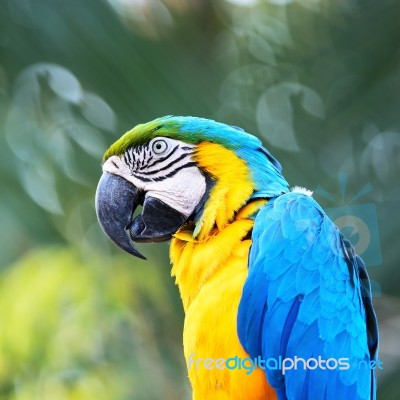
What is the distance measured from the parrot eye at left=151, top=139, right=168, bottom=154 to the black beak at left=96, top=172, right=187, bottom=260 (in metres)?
0.11

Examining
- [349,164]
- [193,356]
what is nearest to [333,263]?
[193,356]

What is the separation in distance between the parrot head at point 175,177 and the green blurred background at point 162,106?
0.67 metres

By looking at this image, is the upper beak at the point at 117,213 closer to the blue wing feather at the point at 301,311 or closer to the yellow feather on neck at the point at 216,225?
the yellow feather on neck at the point at 216,225

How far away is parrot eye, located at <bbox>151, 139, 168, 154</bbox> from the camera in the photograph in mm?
1535

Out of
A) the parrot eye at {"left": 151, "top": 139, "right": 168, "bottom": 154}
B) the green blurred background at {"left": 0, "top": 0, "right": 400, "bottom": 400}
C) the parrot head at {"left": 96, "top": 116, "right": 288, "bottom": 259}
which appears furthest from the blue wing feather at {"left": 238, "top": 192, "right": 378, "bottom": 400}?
the green blurred background at {"left": 0, "top": 0, "right": 400, "bottom": 400}

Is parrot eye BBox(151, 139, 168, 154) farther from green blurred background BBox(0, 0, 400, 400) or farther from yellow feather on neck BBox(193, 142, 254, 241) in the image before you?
green blurred background BBox(0, 0, 400, 400)

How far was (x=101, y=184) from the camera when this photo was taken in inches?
61.4

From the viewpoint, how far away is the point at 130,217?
153 cm

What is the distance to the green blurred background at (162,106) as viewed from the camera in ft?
7.32

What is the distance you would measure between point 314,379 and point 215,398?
0.72 feet

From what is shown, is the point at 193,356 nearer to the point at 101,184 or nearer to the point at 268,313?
the point at 268,313

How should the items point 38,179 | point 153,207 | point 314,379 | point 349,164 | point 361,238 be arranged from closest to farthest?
point 314,379 < point 153,207 < point 361,238 < point 349,164 < point 38,179

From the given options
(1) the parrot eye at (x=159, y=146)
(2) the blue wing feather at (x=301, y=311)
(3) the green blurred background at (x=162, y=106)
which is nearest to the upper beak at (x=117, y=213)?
(1) the parrot eye at (x=159, y=146)

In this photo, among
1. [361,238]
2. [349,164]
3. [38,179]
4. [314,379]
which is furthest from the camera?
[38,179]
